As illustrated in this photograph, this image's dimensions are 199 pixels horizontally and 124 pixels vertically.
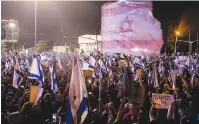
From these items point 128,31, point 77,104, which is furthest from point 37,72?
point 77,104

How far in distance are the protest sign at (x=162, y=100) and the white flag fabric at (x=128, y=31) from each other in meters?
0.92

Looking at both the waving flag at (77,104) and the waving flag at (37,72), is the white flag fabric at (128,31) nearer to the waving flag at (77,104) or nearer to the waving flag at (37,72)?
the waving flag at (77,104)

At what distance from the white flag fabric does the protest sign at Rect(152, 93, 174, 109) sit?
92cm

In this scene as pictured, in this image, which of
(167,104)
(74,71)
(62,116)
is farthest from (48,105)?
(167,104)

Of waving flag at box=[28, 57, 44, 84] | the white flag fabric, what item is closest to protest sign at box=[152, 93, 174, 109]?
the white flag fabric

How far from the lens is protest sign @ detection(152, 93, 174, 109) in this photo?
22.1ft

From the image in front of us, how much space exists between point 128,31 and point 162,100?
5.30 ft

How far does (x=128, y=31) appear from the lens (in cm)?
730

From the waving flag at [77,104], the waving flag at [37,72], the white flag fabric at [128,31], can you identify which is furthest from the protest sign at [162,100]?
the waving flag at [37,72]

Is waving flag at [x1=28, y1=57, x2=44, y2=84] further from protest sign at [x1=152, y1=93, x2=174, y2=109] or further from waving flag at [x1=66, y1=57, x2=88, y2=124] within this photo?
waving flag at [x1=66, y1=57, x2=88, y2=124]

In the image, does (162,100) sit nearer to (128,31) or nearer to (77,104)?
(128,31)

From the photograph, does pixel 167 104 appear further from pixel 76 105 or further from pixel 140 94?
pixel 76 105

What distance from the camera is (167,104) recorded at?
6.72 meters

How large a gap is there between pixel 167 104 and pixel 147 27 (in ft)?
5.52
